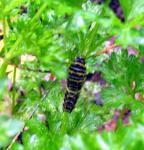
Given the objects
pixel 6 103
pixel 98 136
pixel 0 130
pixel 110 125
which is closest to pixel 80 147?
pixel 98 136

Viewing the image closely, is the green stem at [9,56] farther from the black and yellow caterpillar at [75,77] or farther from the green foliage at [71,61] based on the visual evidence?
the black and yellow caterpillar at [75,77]

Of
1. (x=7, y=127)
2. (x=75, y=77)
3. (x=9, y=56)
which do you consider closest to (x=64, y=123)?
(x=75, y=77)

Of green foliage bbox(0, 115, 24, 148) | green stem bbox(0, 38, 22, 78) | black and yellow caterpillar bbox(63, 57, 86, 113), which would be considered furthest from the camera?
black and yellow caterpillar bbox(63, 57, 86, 113)

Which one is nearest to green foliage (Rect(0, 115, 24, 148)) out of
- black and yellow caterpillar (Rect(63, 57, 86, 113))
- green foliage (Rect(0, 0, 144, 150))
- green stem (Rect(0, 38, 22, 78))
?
green foliage (Rect(0, 0, 144, 150))

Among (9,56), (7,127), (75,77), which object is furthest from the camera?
(75,77)

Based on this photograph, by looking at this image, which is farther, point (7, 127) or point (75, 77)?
point (75, 77)

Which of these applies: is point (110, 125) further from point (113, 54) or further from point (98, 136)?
point (98, 136)

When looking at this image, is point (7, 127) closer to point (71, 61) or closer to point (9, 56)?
point (9, 56)

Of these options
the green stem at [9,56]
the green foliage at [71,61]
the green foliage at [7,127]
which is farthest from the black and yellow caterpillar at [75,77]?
the green foliage at [7,127]

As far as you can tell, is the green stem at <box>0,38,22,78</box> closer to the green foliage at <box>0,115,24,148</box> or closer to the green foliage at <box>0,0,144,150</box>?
the green foliage at <box>0,0,144,150</box>

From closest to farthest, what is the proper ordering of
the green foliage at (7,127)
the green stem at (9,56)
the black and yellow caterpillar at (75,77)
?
the green foliage at (7,127), the green stem at (9,56), the black and yellow caterpillar at (75,77)

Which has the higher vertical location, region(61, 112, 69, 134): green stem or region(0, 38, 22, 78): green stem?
region(0, 38, 22, 78): green stem
